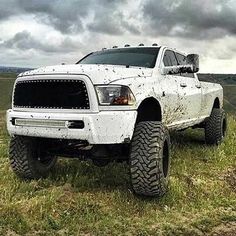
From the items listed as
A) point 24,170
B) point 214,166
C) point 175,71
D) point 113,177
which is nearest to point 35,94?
point 24,170

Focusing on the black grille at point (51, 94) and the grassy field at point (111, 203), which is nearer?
the grassy field at point (111, 203)

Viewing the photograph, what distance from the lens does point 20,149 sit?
6039 mm

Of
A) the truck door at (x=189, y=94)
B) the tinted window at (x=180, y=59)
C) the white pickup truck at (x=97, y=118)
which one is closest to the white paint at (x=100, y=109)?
the white pickup truck at (x=97, y=118)

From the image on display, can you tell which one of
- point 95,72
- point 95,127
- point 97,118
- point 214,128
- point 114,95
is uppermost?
point 95,72

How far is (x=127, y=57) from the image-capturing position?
6984mm

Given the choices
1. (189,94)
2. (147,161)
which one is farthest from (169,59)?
(147,161)

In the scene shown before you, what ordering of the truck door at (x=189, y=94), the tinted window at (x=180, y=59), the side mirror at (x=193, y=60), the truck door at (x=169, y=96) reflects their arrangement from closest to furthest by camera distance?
1. the truck door at (x=169, y=96)
2. the side mirror at (x=193, y=60)
3. the truck door at (x=189, y=94)
4. the tinted window at (x=180, y=59)

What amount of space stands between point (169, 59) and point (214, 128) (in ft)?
8.02

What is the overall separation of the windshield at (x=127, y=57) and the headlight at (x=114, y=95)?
5.11 ft

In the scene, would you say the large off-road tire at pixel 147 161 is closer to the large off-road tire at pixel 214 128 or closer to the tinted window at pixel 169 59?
the tinted window at pixel 169 59

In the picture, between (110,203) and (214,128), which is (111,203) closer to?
(110,203)

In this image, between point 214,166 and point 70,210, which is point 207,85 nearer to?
point 214,166

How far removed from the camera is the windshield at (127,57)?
6.72 meters

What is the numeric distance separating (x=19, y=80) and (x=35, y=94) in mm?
351
